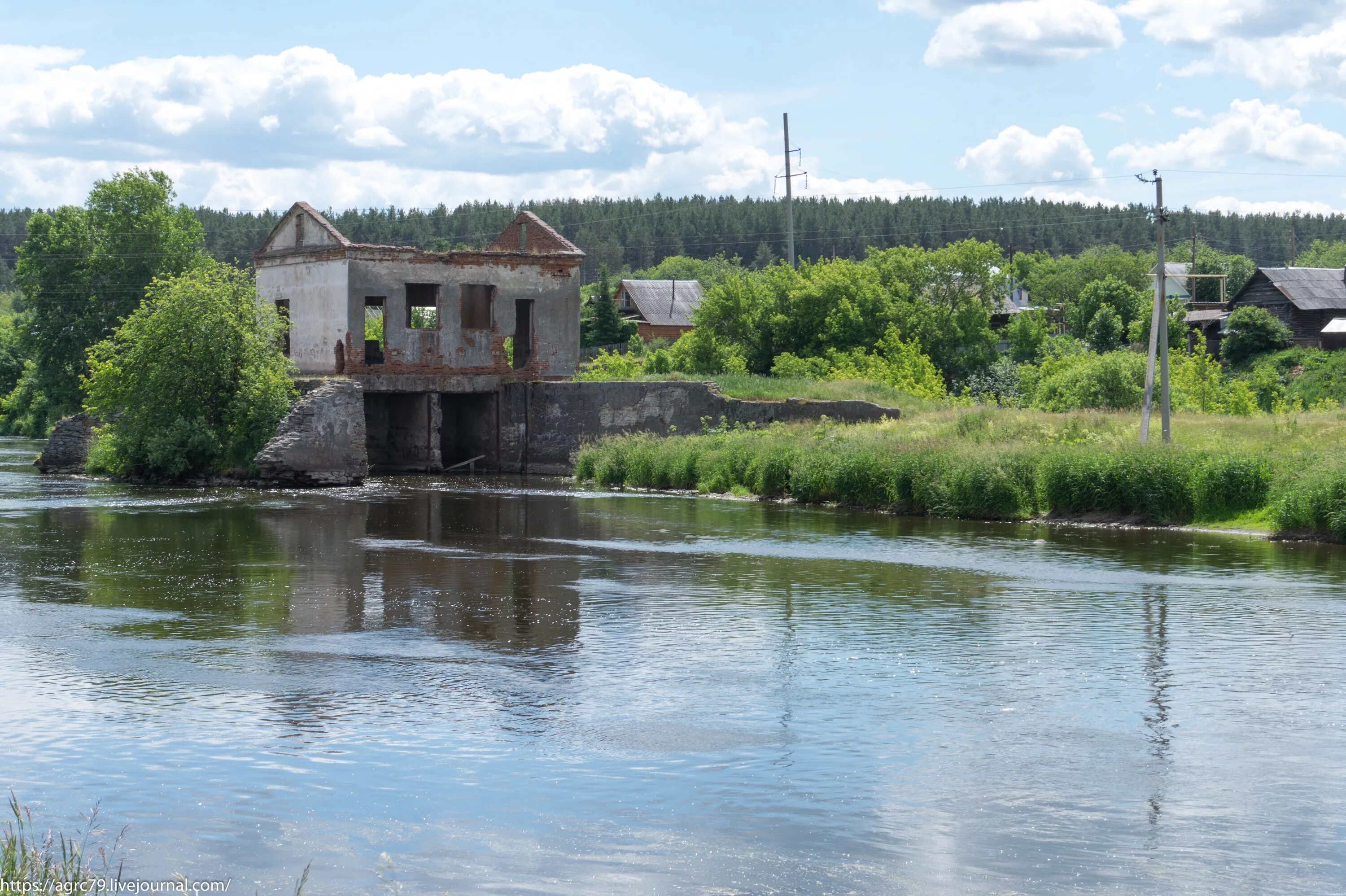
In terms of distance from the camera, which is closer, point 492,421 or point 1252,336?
point 492,421

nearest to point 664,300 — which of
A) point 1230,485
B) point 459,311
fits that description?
point 459,311

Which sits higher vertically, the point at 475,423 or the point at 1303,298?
the point at 1303,298

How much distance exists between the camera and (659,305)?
292 feet

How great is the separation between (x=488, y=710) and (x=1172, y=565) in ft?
40.4

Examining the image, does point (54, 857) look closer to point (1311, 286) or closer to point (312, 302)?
point (312, 302)

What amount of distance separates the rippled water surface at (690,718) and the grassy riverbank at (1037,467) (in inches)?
143

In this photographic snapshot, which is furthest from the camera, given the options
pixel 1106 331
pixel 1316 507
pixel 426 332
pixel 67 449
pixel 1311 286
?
pixel 1311 286

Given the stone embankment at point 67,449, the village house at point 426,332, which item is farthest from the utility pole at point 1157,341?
the stone embankment at point 67,449

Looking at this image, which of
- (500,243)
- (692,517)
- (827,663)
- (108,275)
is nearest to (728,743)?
(827,663)

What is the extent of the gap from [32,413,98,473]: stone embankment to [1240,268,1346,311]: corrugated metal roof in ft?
173

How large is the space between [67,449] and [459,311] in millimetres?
12104

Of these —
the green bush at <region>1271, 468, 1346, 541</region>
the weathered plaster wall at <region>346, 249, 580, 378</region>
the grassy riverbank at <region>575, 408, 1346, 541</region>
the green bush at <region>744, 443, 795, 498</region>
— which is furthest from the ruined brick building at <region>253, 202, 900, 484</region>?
the green bush at <region>1271, 468, 1346, 541</region>

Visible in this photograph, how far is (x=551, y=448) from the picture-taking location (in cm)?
4022

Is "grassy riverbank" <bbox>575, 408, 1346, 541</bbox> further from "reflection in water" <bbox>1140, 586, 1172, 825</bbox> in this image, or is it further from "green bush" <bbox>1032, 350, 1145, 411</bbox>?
"reflection in water" <bbox>1140, 586, 1172, 825</bbox>
